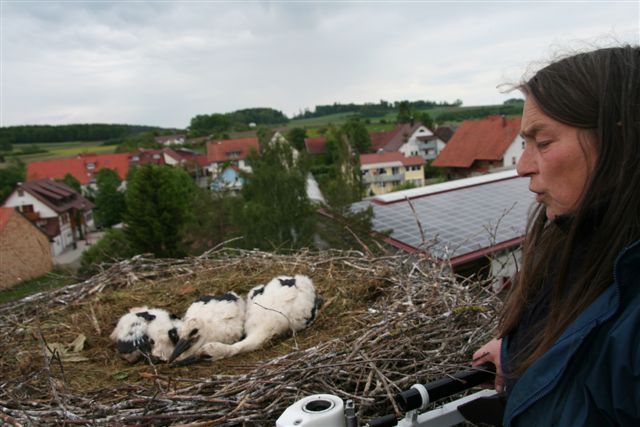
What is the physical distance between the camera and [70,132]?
9575cm

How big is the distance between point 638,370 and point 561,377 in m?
0.19

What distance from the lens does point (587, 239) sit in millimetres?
1309

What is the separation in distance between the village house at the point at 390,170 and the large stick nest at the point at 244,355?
42.8m

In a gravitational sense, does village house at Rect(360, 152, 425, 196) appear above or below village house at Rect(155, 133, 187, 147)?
below

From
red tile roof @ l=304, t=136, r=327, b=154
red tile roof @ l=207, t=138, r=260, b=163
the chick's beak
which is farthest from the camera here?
red tile roof @ l=304, t=136, r=327, b=154

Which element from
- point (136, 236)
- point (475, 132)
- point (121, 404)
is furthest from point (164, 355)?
point (475, 132)

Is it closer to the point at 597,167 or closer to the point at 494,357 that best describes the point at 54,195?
the point at 494,357

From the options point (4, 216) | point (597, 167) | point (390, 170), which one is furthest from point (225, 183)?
point (390, 170)

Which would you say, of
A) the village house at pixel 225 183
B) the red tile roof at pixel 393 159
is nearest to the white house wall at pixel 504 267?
the village house at pixel 225 183

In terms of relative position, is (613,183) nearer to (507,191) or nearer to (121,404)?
(121,404)

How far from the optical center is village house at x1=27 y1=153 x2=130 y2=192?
55.6 meters

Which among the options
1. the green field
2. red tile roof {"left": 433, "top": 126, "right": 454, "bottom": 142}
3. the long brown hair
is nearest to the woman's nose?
the long brown hair

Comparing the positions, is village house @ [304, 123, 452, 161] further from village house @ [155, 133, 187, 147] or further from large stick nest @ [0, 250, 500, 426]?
large stick nest @ [0, 250, 500, 426]

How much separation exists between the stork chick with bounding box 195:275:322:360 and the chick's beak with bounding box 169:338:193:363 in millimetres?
247
